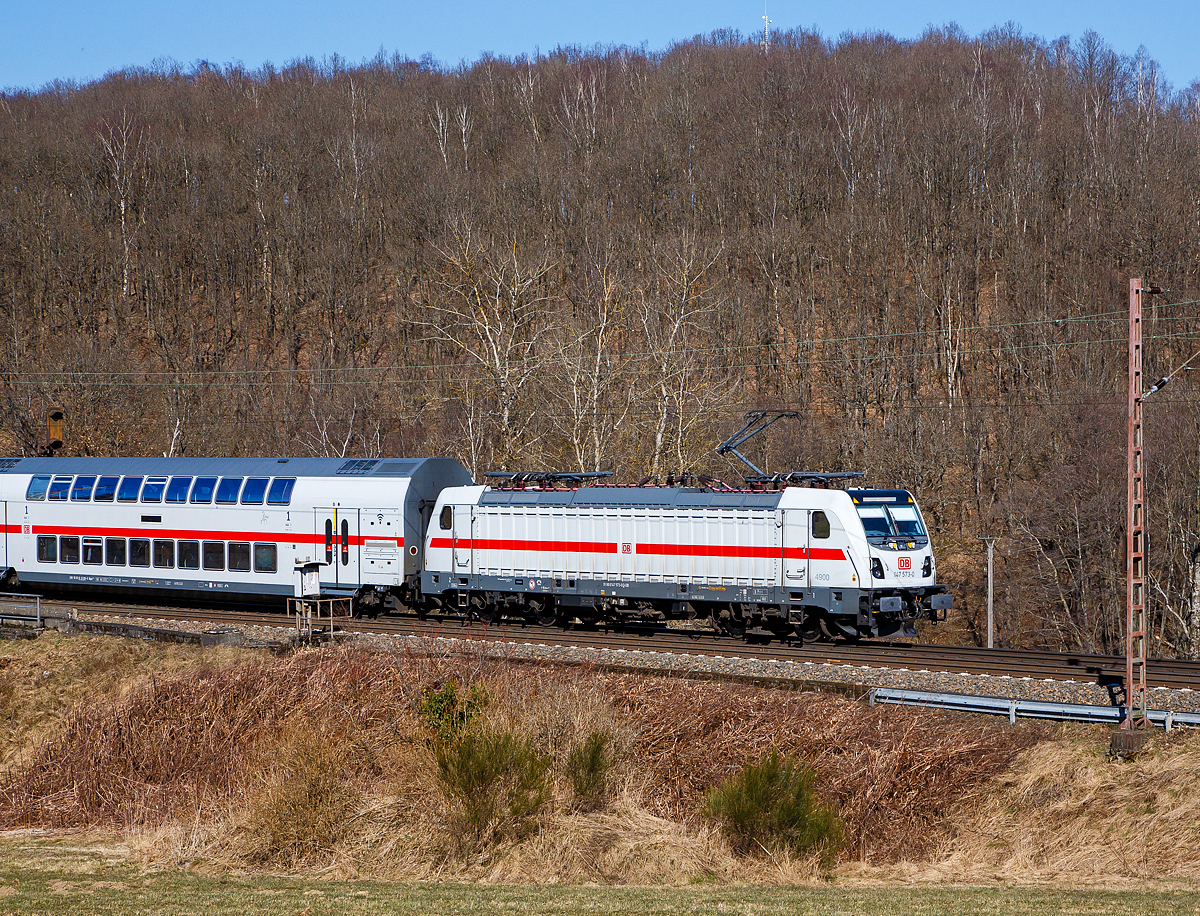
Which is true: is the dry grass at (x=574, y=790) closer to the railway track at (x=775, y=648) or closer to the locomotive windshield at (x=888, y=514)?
the railway track at (x=775, y=648)

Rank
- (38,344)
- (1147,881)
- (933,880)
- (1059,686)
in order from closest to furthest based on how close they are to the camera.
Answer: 1. (1147,881)
2. (933,880)
3. (1059,686)
4. (38,344)

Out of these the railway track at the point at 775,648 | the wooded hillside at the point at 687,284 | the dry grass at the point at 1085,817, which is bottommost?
the dry grass at the point at 1085,817

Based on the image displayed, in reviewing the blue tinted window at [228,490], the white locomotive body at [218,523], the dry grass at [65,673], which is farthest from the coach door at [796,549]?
the blue tinted window at [228,490]

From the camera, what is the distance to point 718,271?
6081 cm

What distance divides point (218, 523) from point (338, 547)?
394cm

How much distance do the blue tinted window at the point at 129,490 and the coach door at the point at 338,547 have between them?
21.2ft

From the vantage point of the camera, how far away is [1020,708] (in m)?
18.3

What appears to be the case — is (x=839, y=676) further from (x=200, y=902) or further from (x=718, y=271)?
(x=718, y=271)

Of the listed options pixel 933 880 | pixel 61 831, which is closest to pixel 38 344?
pixel 61 831

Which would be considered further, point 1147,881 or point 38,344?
point 38,344

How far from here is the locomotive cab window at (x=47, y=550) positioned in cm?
3459

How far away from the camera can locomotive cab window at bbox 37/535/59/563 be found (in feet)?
113

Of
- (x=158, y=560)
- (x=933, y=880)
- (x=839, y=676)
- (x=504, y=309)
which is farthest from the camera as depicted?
(x=504, y=309)

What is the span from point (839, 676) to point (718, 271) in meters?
42.0
